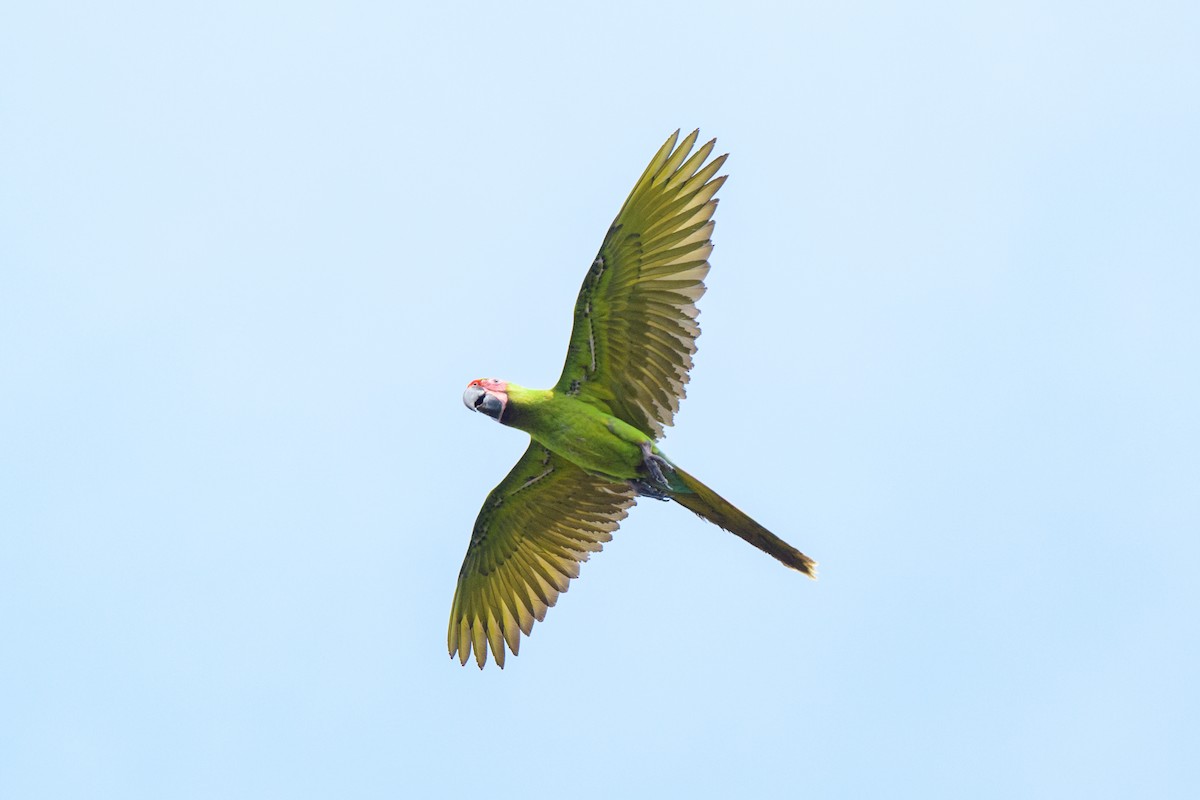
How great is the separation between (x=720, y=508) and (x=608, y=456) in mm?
1204

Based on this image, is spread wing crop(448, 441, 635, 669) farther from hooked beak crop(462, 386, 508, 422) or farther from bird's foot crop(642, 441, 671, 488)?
bird's foot crop(642, 441, 671, 488)

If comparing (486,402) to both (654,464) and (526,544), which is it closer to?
(654,464)

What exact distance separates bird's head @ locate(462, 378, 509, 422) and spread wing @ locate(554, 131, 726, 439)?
2.66 ft

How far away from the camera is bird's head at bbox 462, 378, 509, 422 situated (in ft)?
50.1

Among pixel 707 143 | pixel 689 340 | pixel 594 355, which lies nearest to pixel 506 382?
pixel 594 355

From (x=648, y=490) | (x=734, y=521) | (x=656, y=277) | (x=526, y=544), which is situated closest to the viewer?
(x=656, y=277)

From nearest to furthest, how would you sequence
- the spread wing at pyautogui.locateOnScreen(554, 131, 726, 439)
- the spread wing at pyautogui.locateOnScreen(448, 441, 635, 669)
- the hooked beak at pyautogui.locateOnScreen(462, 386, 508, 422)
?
1. the spread wing at pyautogui.locateOnScreen(554, 131, 726, 439)
2. the hooked beak at pyautogui.locateOnScreen(462, 386, 508, 422)
3. the spread wing at pyautogui.locateOnScreen(448, 441, 635, 669)

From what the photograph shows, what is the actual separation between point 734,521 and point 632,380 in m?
1.70

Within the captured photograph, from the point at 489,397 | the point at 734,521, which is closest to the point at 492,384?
the point at 489,397

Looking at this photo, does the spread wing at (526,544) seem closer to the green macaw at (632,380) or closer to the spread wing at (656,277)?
the green macaw at (632,380)

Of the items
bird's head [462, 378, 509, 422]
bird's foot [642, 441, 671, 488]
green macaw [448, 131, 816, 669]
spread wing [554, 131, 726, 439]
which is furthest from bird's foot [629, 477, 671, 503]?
bird's head [462, 378, 509, 422]

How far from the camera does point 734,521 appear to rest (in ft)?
49.8

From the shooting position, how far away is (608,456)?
15.2 metres

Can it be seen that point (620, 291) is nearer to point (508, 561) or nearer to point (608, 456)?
point (608, 456)
